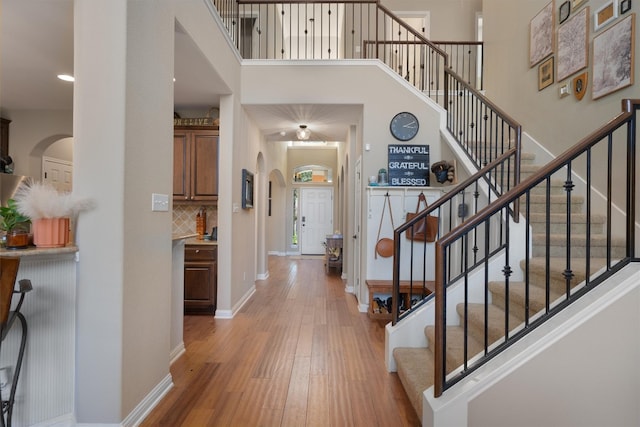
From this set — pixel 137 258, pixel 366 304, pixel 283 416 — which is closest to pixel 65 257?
pixel 137 258

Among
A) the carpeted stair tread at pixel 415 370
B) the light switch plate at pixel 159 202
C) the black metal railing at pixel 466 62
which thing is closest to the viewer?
the carpeted stair tread at pixel 415 370

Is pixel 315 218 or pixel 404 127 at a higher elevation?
pixel 404 127

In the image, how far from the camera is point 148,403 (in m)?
2.00

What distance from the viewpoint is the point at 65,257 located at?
5.71 feet

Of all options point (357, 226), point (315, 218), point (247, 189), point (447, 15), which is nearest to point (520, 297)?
point (357, 226)

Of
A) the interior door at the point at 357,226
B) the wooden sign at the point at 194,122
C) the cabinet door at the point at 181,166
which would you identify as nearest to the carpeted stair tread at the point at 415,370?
A: the interior door at the point at 357,226

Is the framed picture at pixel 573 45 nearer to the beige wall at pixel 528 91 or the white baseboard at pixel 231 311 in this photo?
→ the beige wall at pixel 528 91

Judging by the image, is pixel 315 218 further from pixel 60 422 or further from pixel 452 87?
pixel 60 422

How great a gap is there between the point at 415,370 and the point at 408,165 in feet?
8.35

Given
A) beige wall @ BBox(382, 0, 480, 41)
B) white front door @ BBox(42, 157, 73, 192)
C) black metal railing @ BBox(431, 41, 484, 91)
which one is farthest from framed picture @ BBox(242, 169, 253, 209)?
beige wall @ BBox(382, 0, 480, 41)

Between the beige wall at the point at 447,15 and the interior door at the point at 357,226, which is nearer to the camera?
the interior door at the point at 357,226

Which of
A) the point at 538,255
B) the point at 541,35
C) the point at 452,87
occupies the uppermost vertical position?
the point at 541,35

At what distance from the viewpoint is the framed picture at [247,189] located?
425 cm

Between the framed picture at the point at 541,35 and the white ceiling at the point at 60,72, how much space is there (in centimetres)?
217
